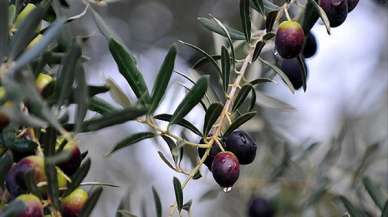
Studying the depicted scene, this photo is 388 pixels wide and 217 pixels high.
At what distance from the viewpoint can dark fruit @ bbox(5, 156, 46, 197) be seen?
0.83m

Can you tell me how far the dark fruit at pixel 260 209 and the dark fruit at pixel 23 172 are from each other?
0.95 metres

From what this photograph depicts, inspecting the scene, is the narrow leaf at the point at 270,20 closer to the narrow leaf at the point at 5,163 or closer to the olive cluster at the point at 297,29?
the olive cluster at the point at 297,29

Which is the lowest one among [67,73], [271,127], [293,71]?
[271,127]

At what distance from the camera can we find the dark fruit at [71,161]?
33.1 inches

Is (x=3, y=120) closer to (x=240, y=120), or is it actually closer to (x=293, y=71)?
(x=240, y=120)

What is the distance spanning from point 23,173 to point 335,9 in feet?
1.51

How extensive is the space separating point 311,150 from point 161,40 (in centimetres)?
182

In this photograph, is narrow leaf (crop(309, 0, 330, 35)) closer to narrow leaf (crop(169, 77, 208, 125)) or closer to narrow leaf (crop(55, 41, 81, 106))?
narrow leaf (crop(169, 77, 208, 125))

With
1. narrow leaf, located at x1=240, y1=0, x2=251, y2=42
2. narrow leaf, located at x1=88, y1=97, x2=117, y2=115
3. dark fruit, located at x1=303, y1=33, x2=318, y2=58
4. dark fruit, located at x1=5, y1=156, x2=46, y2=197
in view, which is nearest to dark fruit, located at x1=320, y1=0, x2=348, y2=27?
narrow leaf, located at x1=240, y1=0, x2=251, y2=42

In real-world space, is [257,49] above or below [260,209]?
above

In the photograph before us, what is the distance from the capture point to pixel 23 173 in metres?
0.82

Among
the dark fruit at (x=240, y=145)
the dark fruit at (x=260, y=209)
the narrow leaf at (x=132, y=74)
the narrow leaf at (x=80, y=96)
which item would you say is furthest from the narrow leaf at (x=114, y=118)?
the dark fruit at (x=260, y=209)

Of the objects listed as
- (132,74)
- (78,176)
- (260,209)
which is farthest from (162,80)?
(260,209)

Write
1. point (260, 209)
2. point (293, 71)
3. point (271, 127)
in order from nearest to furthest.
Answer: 1. point (293, 71)
2. point (260, 209)
3. point (271, 127)
